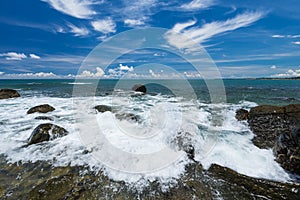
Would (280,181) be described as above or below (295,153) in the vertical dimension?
below

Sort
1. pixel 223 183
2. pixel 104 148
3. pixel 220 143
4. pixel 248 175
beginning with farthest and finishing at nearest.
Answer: pixel 220 143, pixel 104 148, pixel 248 175, pixel 223 183

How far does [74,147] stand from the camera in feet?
19.5

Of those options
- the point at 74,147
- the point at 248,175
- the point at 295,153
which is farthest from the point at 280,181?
the point at 74,147

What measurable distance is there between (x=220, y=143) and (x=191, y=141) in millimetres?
A: 1309

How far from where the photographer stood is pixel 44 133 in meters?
6.43

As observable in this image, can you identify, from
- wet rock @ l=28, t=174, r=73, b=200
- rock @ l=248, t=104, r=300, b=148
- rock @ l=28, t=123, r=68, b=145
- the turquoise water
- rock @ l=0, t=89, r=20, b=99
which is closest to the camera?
wet rock @ l=28, t=174, r=73, b=200

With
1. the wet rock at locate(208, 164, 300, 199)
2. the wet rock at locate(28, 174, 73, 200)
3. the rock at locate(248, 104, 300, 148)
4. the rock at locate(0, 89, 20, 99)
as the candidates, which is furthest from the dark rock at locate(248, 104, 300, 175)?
the rock at locate(0, 89, 20, 99)

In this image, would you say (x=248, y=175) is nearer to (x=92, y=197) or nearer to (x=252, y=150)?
(x=252, y=150)

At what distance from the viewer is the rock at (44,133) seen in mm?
6250

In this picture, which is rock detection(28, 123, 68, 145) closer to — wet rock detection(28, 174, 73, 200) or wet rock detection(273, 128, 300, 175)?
wet rock detection(28, 174, 73, 200)

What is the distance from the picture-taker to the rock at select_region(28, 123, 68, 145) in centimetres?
625


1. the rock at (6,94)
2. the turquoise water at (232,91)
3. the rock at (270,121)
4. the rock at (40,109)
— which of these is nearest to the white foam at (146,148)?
the rock at (270,121)

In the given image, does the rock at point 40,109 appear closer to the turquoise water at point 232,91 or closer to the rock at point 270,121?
the turquoise water at point 232,91

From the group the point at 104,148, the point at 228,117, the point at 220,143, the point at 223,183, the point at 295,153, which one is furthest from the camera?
the point at 228,117
